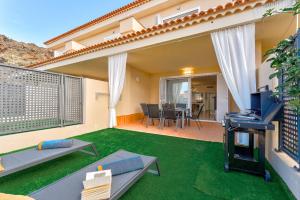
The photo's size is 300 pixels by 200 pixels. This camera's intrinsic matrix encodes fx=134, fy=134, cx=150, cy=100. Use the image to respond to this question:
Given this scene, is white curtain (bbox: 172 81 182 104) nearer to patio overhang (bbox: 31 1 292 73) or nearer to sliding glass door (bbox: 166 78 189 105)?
sliding glass door (bbox: 166 78 189 105)

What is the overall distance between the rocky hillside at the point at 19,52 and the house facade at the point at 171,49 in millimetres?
6005

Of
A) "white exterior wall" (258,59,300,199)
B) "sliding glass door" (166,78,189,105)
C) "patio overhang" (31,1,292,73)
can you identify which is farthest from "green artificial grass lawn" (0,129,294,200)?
"sliding glass door" (166,78,189,105)

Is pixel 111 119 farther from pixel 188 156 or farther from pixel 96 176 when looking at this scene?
pixel 96 176

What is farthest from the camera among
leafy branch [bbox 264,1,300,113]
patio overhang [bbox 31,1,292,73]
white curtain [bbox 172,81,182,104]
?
white curtain [bbox 172,81,182,104]

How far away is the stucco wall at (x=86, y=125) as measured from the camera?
2.79 metres

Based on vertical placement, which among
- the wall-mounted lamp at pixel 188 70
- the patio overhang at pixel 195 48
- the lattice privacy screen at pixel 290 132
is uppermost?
the patio overhang at pixel 195 48

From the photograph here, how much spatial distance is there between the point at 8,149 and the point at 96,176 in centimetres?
283

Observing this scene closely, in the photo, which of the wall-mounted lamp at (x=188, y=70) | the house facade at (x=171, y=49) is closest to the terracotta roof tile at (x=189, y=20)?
the house facade at (x=171, y=49)

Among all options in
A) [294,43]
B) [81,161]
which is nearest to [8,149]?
[81,161]

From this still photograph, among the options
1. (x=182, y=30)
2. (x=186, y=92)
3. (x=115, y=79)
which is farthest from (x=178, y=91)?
(x=182, y=30)

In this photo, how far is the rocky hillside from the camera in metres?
12.2

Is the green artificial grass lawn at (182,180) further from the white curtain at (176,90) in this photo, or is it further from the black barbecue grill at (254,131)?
the white curtain at (176,90)

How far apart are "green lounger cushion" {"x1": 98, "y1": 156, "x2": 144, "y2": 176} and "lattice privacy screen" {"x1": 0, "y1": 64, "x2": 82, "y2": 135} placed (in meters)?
2.75

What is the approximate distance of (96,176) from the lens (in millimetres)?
1187
